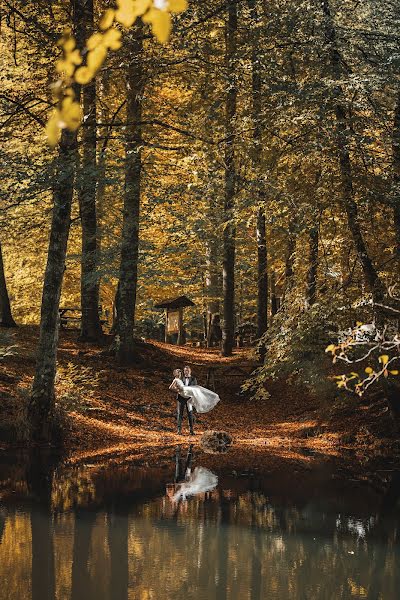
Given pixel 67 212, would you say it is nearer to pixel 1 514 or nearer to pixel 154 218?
pixel 1 514

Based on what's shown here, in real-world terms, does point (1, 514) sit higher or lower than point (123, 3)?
lower

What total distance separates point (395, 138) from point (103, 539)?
8523 mm

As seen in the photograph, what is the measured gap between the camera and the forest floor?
13.3 m

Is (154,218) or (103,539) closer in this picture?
(103,539)

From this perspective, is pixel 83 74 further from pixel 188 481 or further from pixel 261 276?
pixel 261 276

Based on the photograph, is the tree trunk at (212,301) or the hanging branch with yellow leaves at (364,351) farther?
the tree trunk at (212,301)

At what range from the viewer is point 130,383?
58.7ft

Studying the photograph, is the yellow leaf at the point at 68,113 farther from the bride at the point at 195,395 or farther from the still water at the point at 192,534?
the bride at the point at 195,395

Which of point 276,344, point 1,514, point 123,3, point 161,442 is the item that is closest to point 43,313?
point 161,442

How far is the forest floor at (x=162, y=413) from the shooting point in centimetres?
1327

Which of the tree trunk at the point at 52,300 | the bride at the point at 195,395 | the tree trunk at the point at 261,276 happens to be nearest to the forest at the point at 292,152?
the tree trunk at the point at 52,300

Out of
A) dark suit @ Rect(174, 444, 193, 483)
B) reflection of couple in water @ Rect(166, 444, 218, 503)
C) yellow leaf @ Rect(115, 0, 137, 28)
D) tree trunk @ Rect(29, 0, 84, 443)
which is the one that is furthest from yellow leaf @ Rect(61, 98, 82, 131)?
tree trunk @ Rect(29, 0, 84, 443)

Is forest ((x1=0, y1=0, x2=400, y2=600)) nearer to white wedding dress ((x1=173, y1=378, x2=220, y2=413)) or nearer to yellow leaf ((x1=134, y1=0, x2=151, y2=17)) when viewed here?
white wedding dress ((x1=173, y1=378, x2=220, y2=413))

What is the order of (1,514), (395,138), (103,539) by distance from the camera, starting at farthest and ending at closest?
(395,138) → (1,514) → (103,539)
